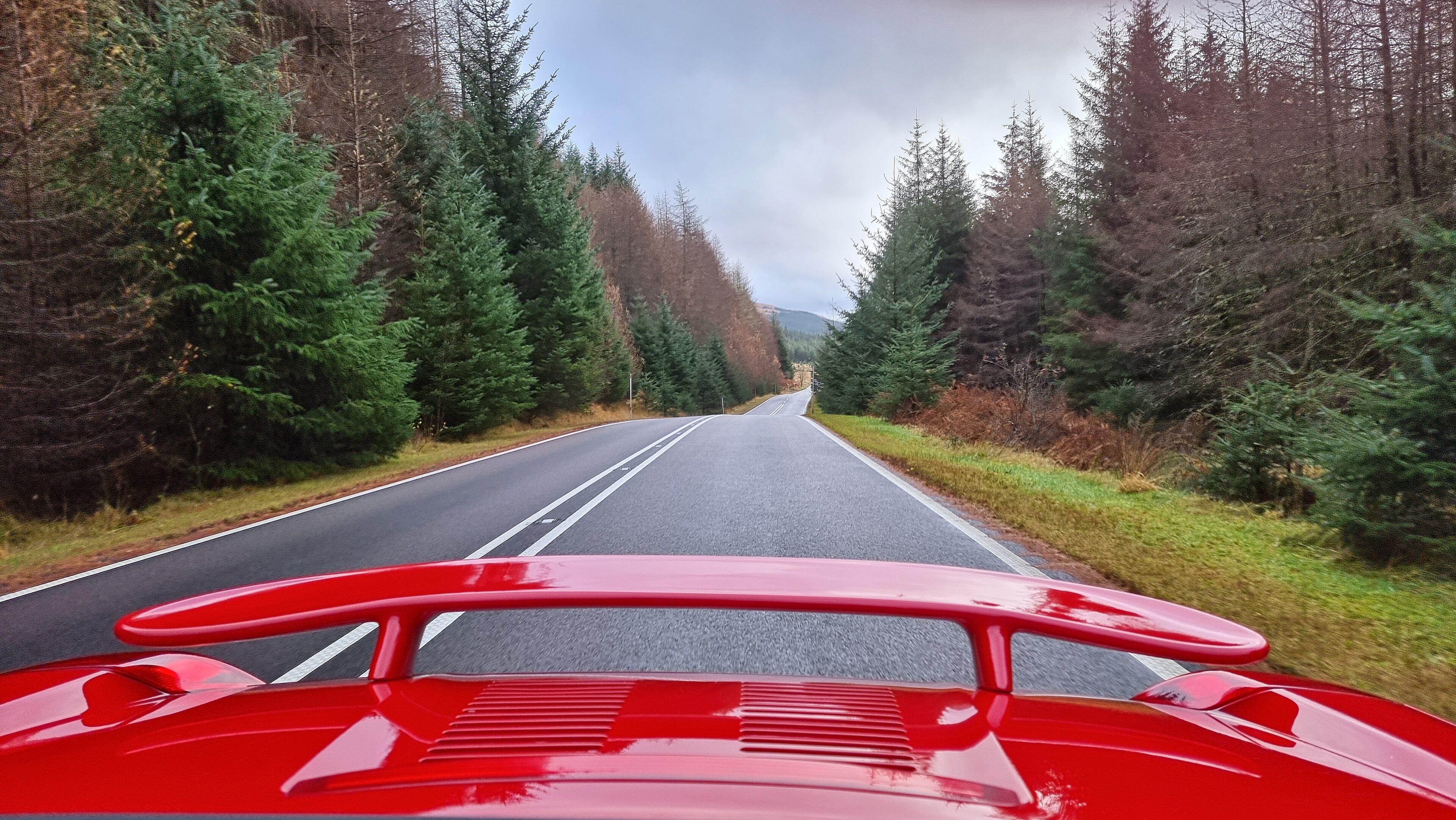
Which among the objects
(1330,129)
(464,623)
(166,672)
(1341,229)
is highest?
(1330,129)

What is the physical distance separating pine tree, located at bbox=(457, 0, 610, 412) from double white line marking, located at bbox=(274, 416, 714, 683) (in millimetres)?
16127

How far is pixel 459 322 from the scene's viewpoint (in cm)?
2283

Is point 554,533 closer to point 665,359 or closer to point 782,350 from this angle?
point 665,359

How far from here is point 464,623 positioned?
4.63 metres

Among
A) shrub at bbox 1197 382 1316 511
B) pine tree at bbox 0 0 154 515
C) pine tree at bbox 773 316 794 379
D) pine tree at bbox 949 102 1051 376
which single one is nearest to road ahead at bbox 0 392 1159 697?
pine tree at bbox 0 0 154 515

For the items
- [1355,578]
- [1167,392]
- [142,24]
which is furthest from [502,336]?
[1355,578]

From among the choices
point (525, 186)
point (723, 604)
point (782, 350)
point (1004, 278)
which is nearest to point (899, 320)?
point (1004, 278)

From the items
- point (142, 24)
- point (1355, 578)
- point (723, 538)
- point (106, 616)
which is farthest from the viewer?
point (142, 24)

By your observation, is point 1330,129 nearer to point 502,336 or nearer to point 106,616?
point 106,616

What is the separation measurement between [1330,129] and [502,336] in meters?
20.5

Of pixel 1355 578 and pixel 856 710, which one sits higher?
pixel 856 710

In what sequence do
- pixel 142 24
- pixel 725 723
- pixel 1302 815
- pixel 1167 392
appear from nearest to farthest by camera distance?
pixel 1302 815
pixel 725 723
pixel 142 24
pixel 1167 392

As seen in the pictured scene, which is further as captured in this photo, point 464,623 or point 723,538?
point 723,538

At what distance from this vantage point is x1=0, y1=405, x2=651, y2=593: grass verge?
290 inches
